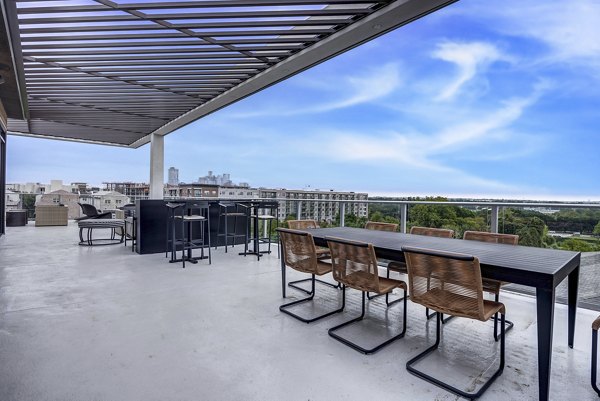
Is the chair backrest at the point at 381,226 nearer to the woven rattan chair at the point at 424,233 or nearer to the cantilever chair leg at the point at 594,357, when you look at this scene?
the woven rattan chair at the point at 424,233

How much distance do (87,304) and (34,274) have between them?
2004 millimetres

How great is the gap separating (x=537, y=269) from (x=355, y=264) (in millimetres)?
1269

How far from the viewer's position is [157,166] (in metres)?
10.6

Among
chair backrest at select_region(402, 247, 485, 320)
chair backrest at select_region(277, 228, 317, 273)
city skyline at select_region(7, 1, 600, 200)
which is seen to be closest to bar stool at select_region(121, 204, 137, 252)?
city skyline at select_region(7, 1, 600, 200)

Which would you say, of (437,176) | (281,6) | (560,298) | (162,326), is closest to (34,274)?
(162,326)

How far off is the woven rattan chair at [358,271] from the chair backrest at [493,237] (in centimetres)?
125

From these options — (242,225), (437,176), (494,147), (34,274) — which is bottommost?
(34,274)

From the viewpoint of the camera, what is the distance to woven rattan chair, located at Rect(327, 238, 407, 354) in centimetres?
249

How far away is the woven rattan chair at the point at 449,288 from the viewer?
1.94 m

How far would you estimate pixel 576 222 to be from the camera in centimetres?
330

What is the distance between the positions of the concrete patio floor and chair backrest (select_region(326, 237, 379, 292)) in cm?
46

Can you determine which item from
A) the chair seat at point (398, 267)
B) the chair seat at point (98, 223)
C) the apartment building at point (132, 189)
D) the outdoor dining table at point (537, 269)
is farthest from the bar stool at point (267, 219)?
the apartment building at point (132, 189)

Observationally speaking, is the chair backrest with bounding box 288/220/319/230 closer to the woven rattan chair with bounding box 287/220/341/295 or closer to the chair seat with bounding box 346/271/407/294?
the woven rattan chair with bounding box 287/220/341/295

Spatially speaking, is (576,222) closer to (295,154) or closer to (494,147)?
(494,147)
